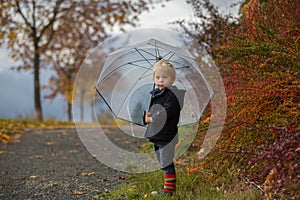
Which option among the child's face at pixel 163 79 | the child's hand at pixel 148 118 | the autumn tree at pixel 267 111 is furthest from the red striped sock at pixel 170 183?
the child's face at pixel 163 79

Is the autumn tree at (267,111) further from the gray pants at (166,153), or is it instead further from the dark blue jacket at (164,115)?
the dark blue jacket at (164,115)

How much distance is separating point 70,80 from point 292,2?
14.9 meters

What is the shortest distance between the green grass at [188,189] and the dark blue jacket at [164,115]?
23.1 inches

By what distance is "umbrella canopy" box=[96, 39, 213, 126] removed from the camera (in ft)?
13.9

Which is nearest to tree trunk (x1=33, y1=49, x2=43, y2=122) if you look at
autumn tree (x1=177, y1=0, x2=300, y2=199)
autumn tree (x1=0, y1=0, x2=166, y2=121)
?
autumn tree (x1=0, y1=0, x2=166, y2=121)

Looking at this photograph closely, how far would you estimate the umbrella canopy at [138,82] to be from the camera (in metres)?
4.25

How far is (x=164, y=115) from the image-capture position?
3.75 m

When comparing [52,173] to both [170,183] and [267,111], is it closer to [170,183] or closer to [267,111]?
[170,183]

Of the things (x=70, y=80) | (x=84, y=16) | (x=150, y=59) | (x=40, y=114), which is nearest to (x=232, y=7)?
(x=150, y=59)

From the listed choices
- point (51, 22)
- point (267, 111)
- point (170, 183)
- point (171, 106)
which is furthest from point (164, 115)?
point (51, 22)

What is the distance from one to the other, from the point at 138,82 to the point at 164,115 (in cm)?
86

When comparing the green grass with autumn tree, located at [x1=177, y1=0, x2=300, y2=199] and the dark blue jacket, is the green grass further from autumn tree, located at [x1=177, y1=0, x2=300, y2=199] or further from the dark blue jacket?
the dark blue jacket

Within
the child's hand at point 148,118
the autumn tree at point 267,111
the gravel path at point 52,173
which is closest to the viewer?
the autumn tree at point 267,111

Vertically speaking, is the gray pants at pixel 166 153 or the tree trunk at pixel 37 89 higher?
the tree trunk at pixel 37 89
